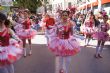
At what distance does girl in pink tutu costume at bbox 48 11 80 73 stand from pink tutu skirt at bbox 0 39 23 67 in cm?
144

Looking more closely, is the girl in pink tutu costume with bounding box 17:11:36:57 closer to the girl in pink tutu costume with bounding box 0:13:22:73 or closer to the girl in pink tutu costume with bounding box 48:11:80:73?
the girl in pink tutu costume with bounding box 48:11:80:73

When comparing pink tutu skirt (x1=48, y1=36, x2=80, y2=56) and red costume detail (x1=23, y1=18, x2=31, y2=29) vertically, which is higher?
red costume detail (x1=23, y1=18, x2=31, y2=29)

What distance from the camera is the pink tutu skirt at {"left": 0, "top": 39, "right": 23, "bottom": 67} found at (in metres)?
6.97

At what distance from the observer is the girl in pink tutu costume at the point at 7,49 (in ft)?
23.0

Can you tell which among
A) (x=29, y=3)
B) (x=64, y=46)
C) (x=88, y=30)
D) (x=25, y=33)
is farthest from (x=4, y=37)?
(x=29, y=3)

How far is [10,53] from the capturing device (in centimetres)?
716

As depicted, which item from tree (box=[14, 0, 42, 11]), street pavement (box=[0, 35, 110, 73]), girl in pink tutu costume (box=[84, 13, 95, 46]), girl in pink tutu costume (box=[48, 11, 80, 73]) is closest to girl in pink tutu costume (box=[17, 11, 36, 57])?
street pavement (box=[0, 35, 110, 73])

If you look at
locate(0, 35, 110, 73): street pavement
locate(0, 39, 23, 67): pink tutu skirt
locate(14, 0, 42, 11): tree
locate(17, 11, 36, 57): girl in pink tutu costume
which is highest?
locate(14, 0, 42, 11): tree

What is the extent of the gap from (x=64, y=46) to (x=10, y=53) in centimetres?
187

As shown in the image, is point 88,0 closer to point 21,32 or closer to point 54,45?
point 21,32

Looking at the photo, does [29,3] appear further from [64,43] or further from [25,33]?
[64,43]

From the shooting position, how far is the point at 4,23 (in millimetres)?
7348

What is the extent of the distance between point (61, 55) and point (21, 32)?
202 inches

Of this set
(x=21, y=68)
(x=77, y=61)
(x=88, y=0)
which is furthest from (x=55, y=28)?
(x=88, y=0)
